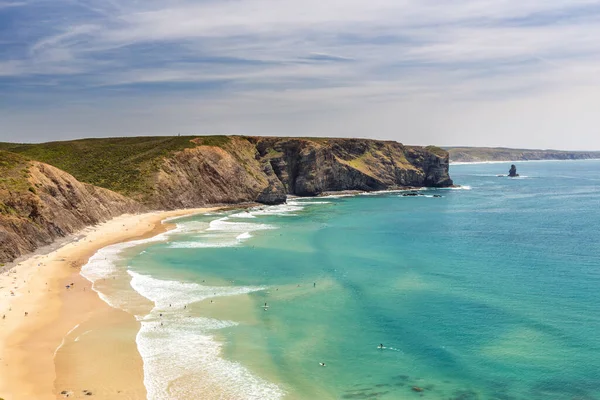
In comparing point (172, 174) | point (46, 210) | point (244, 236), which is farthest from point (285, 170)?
point (46, 210)

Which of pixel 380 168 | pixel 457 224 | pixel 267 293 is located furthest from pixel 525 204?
pixel 267 293

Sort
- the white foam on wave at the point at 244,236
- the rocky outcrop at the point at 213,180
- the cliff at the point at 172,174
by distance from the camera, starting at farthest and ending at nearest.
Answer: the rocky outcrop at the point at 213,180, the white foam on wave at the point at 244,236, the cliff at the point at 172,174

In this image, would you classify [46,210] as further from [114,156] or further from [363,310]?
[114,156]

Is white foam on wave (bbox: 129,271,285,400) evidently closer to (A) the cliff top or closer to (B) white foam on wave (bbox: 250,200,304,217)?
(B) white foam on wave (bbox: 250,200,304,217)

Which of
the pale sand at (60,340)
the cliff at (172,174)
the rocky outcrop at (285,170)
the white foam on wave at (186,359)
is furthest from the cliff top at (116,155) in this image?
the white foam on wave at (186,359)

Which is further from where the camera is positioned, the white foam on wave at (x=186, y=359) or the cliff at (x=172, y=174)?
the cliff at (x=172, y=174)

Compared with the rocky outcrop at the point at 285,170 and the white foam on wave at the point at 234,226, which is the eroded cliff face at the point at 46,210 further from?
the white foam on wave at the point at 234,226
